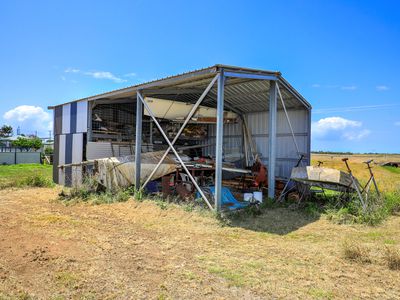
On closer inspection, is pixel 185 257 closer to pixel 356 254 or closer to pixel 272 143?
pixel 356 254

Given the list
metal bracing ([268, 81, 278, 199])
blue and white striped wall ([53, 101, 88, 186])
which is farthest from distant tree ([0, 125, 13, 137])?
metal bracing ([268, 81, 278, 199])

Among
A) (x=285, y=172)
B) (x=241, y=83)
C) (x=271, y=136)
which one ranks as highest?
(x=241, y=83)

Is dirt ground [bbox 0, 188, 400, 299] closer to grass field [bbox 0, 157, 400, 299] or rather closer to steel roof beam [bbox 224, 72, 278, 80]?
grass field [bbox 0, 157, 400, 299]

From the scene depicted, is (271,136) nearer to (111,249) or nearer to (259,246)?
(259,246)

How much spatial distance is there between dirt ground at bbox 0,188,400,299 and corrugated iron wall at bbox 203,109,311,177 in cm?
423

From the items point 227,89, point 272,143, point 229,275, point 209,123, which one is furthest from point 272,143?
point 229,275

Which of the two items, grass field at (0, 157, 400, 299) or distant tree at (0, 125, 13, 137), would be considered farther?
distant tree at (0, 125, 13, 137)

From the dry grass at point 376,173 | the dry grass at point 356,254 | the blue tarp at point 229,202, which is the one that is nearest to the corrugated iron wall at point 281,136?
the dry grass at point 376,173

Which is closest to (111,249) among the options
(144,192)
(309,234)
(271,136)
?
(309,234)

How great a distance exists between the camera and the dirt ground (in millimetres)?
3354

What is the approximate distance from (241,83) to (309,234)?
510cm

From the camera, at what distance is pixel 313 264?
415cm

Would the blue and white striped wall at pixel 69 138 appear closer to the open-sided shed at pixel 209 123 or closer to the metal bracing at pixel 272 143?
the open-sided shed at pixel 209 123

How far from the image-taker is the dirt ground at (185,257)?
335 cm
